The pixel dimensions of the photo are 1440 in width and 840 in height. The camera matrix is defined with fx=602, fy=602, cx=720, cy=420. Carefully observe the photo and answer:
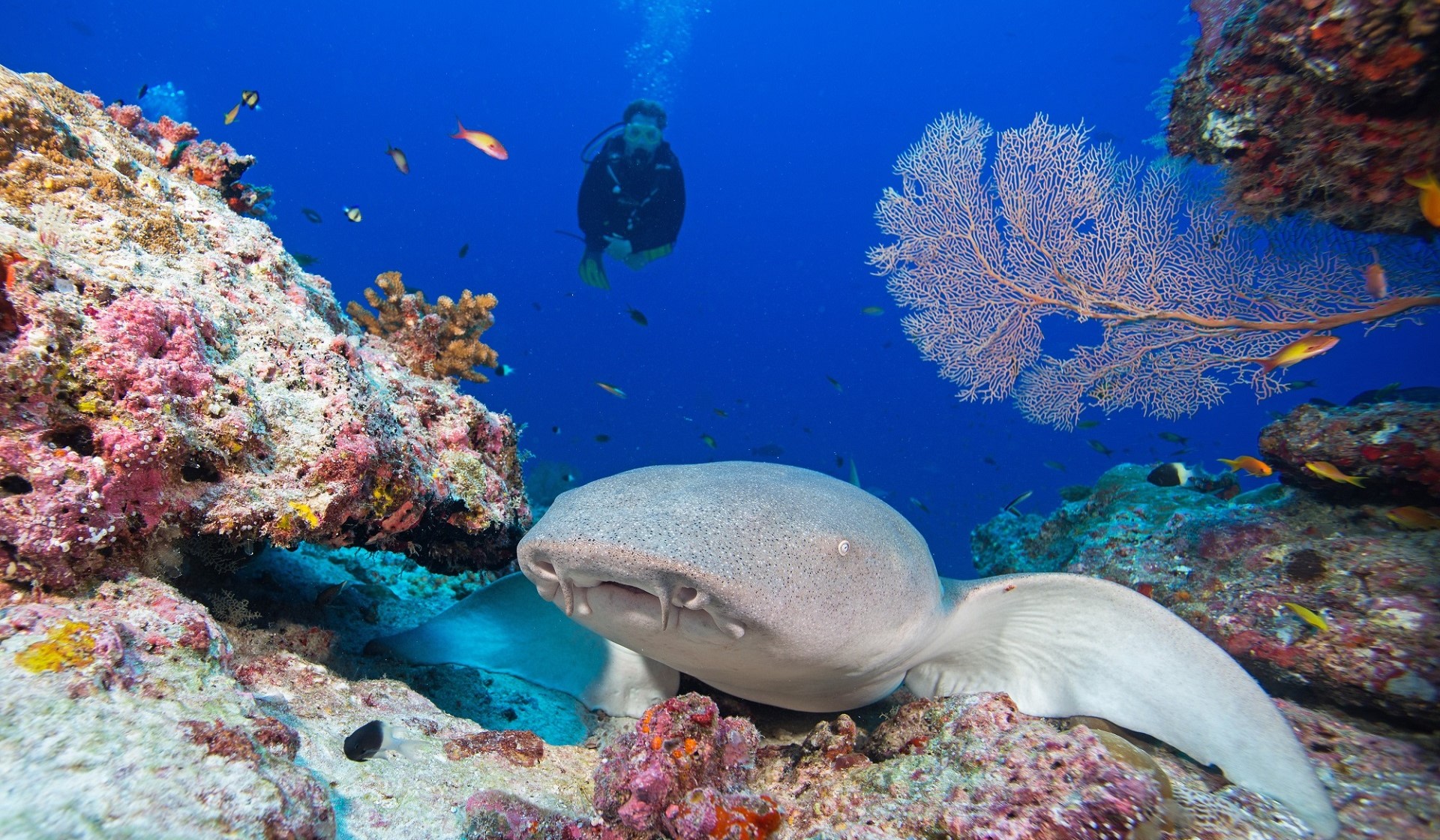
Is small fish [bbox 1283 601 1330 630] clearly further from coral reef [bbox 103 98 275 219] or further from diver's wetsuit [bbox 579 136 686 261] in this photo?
diver's wetsuit [bbox 579 136 686 261]

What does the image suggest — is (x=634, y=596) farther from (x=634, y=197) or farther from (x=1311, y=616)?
(x=634, y=197)

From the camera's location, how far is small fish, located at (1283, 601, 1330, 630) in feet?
10.2

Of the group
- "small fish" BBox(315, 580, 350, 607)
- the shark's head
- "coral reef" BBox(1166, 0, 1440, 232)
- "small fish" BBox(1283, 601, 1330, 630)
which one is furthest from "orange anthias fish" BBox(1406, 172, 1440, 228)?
"small fish" BBox(315, 580, 350, 607)

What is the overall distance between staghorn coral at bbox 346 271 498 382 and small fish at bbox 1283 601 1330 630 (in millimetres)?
5586

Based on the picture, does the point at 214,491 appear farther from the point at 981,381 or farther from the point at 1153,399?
the point at 1153,399

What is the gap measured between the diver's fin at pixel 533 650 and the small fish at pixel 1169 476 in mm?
5355

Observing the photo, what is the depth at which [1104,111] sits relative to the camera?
82.6 m

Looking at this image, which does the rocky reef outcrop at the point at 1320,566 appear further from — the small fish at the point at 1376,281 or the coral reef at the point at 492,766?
the small fish at the point at 1376,281

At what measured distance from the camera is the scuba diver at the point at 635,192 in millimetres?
13359

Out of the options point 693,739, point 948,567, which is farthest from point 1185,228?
point 948,567

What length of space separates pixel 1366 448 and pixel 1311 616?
52.3 inches

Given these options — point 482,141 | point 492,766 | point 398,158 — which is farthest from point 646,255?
point 492,766

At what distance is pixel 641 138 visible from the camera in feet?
43.8

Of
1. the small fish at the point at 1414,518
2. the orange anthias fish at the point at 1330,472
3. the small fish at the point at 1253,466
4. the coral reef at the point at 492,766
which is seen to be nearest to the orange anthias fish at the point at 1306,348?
the small fish at the point at 1253,466
